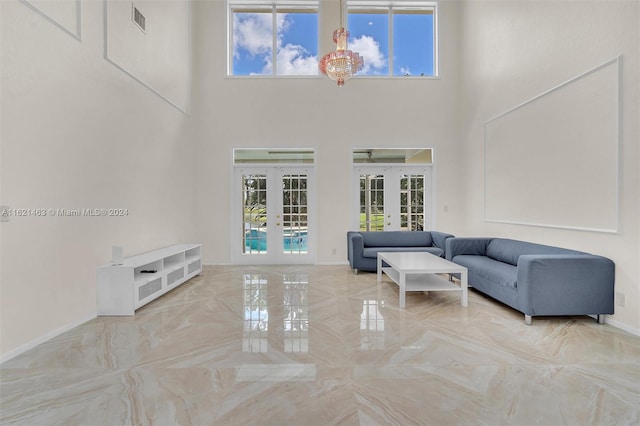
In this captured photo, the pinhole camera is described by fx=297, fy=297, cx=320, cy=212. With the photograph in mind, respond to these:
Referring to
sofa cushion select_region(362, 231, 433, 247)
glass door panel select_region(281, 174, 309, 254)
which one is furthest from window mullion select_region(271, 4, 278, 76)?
sofa cushion select_region(362, 231, 433, 247)

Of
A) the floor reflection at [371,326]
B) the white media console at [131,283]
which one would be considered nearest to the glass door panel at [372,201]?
the floor reflection at [371,326]

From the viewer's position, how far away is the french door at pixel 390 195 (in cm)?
668

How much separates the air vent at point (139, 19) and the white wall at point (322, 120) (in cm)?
190

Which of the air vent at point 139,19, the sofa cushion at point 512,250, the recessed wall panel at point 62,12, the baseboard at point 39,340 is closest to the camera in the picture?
the baseboard at point 39,340

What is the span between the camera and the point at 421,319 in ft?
10.9

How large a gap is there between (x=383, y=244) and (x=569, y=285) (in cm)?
330

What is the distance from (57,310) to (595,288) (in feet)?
18.2

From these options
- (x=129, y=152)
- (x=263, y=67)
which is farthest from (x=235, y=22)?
(x=129, y=152)

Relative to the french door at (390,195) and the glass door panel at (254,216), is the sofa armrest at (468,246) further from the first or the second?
the glass door panel at (254,216)

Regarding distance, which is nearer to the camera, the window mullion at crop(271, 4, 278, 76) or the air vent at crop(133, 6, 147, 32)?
the air vent at crop(133, 6, 147, 32)

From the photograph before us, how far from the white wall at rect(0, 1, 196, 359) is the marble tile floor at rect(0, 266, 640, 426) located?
1.53ft

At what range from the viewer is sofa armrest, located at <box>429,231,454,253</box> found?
5688 mm

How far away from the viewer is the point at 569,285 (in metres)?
3.13

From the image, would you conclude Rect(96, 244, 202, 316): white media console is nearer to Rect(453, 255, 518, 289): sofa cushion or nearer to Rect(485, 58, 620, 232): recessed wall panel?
Rect(453, 255, 518, 289): sofa cushion
